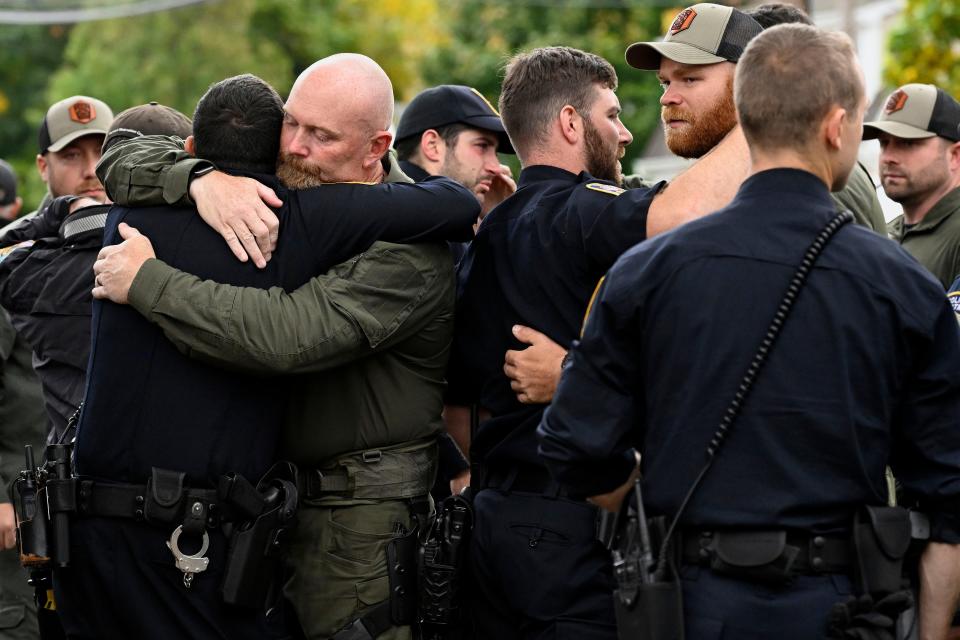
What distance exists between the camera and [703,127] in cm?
426

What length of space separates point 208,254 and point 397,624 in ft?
4.36

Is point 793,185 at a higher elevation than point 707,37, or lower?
lower

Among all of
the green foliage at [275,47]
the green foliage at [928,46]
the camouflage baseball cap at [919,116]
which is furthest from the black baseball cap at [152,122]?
the green foliage at [275,47]

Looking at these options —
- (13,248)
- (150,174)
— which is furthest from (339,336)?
(13,248)

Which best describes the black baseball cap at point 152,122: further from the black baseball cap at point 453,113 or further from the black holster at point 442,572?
the black holster at point 442,572

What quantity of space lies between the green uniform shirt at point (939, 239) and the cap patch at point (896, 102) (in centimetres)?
49

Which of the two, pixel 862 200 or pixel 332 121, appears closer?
pixel 332 121

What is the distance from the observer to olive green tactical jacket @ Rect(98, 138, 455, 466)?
3.96m

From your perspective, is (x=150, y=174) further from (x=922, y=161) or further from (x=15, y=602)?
(x=922, y=161)

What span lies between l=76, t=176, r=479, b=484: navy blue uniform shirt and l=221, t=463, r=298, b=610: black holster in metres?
0.07

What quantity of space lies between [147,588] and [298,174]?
138 cm

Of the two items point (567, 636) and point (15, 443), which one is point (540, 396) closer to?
point (567, 636)

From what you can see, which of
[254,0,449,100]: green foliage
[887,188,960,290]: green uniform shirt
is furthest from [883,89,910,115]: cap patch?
[254,0,449,100]: green foliage

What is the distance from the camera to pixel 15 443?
6273 mm
